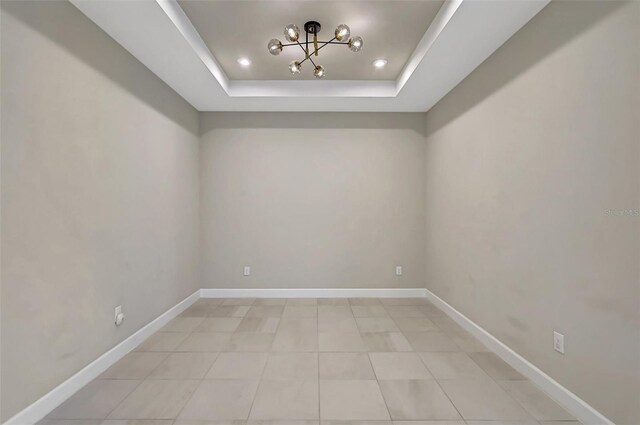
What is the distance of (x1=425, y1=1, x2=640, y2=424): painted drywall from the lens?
1.44m

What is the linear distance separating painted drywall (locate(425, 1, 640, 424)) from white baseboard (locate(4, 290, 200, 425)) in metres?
3.27

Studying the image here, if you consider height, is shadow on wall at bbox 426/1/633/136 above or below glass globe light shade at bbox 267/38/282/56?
below

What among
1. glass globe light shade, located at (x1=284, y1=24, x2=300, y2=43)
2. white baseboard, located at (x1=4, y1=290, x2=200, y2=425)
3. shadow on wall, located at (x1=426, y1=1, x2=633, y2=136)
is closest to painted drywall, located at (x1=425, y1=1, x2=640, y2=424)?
shadow on wall, located at (x1=426, y1=1, x2=633, y2=136)

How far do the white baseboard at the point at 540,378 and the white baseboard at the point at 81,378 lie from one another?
324 cm

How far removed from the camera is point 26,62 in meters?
1.62

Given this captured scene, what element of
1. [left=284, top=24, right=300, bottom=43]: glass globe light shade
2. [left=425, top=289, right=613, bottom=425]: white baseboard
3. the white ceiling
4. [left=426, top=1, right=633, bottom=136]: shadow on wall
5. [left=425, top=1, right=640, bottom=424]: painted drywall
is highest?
the white ceiling

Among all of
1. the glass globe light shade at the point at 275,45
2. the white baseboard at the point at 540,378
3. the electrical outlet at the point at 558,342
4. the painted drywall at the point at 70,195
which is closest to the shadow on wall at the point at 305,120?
the painted drywall at the point at 70,195

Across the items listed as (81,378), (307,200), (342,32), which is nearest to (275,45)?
(342,32)

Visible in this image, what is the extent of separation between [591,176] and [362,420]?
6.47ft

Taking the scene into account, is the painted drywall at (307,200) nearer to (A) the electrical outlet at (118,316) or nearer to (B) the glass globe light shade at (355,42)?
(A) the electrical outlet at (118,316)

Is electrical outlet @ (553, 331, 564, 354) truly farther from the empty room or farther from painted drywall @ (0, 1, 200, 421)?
painted drywall @ (0, 1, 200, 421)

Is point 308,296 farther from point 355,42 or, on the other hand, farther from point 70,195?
point 355,42

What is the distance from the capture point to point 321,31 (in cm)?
253

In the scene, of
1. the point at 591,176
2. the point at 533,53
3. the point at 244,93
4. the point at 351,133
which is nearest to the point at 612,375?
the point at 591,176
